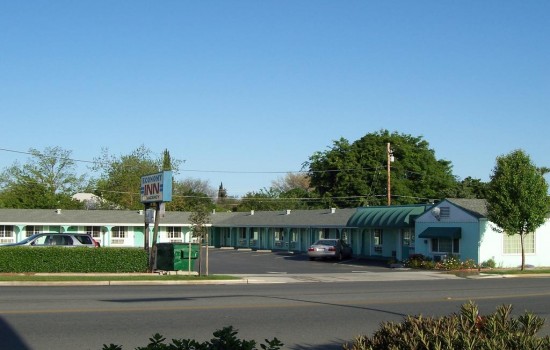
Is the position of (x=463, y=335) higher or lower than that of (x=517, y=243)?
higher

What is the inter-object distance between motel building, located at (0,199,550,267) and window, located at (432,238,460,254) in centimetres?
6

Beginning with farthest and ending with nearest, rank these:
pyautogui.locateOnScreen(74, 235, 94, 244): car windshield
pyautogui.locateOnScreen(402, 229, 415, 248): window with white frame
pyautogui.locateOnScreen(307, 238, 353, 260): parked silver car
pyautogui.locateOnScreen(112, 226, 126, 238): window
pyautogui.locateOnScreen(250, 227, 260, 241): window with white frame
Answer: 1. pyautogui.locateOnScreen(250, 227, 260, 241): window with white frame
2. pyautogui.locateOnScreen(112, 226, 126, 238): window
3. pyautogui.locateOnScreen(307, 238, 353, 260): parked silver car
4. pyautogui.locateOnScreen(402, 229, 415, 248): window with white frame
5. pyautogui.locateOnScreen(74, 235, 94, 244): car windshield

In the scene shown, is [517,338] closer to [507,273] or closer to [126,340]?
[126,340]

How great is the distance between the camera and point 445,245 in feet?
128

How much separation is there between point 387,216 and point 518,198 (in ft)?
33.0

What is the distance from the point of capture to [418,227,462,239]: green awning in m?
37.8

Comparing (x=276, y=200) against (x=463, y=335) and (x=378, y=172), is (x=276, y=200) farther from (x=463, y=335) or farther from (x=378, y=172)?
(x=463, y=335)

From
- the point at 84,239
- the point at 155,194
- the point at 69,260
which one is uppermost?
the point at 155,194

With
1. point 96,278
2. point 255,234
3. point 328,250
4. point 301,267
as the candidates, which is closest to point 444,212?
point 328,250

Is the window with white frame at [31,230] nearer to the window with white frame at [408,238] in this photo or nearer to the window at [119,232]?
the window at [119,232]

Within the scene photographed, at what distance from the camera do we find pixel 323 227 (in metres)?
52.2

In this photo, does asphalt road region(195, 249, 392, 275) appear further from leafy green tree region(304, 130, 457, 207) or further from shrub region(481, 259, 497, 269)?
leafy green tree region(304, 130, 457, 207)

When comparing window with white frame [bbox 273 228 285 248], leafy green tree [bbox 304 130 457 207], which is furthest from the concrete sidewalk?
leafy green tree [bbox 304 130 457 207]

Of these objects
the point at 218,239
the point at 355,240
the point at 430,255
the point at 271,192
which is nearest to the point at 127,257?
the point at 430,255
